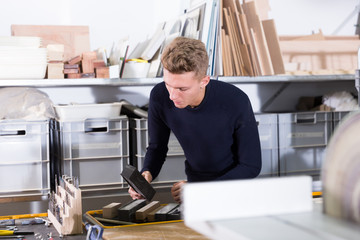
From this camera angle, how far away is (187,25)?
8.93 feet

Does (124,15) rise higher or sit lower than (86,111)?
higher

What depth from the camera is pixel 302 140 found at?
2840 mm

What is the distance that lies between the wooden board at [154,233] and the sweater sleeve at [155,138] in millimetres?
487

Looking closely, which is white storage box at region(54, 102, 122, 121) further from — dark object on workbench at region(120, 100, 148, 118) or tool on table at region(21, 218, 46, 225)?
tool on table at region(21, 218, 46, 225)

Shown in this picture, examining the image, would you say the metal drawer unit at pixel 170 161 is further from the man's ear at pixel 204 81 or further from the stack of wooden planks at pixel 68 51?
the man's ear at pixel 204 81

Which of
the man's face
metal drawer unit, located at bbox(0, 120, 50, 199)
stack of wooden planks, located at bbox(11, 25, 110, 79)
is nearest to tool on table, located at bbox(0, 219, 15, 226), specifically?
the man's face

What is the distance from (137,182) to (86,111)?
3.49ft

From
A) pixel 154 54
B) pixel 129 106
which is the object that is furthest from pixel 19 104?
pixel 154 54

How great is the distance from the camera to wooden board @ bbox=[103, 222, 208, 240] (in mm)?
1334

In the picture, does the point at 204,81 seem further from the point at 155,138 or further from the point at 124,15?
the point at 124,15

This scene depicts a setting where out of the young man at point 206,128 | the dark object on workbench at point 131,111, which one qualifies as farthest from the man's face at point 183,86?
the dark object on workbench at point 131,111

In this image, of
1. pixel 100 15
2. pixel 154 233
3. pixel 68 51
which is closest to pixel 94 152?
pixel 68 51

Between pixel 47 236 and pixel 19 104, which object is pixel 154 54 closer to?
pixel 19 104

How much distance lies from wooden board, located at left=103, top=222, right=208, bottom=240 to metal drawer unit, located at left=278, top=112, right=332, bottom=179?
1467mm
